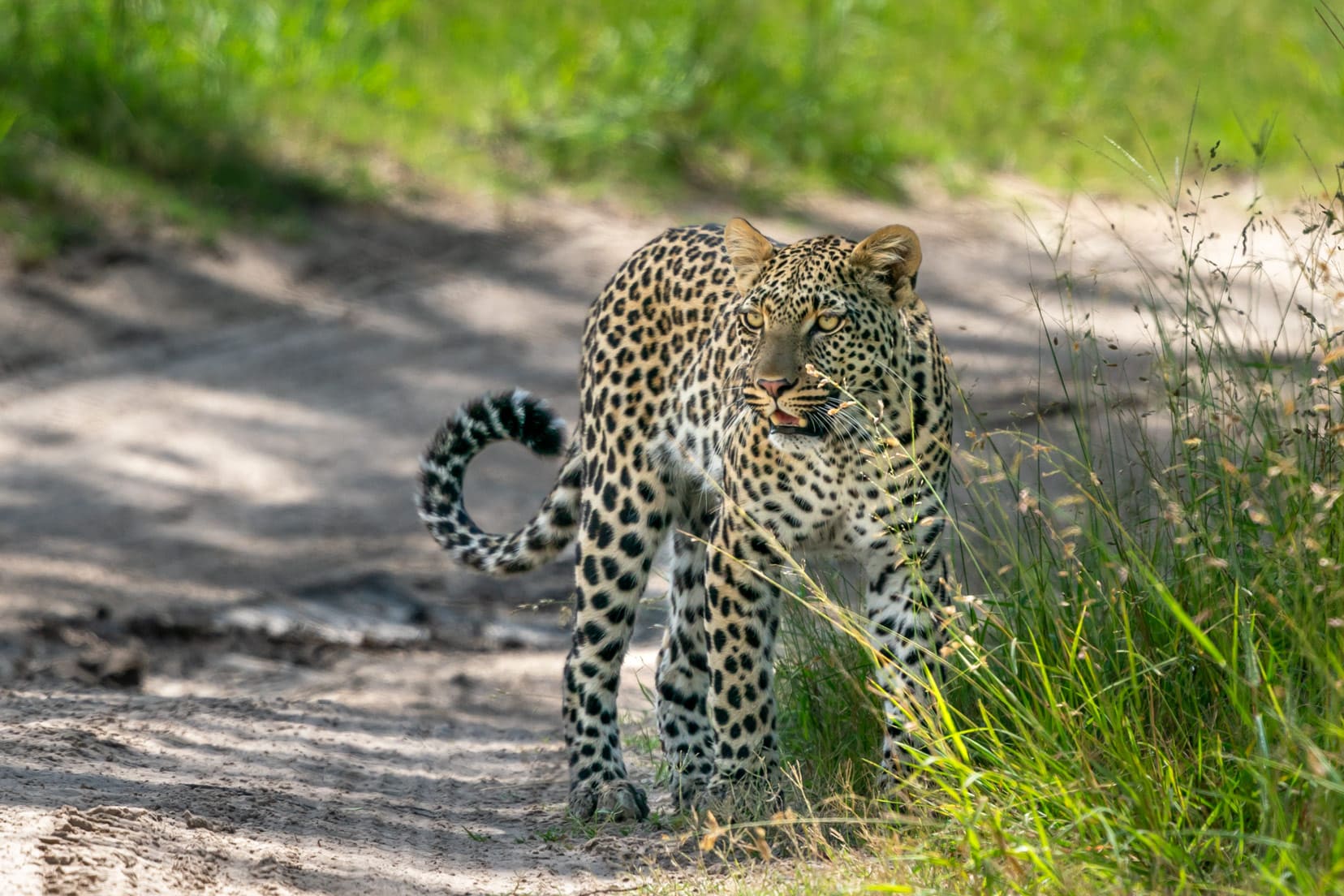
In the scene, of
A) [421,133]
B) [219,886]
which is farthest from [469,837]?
[421,133]

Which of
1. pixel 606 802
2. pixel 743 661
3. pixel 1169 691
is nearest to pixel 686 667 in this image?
pixel 606 802

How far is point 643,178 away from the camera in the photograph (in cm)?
1356

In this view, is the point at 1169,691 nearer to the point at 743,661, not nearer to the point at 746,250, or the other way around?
the point at 743,661

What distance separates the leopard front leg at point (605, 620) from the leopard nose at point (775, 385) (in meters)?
1.03

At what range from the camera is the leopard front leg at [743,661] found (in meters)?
4.93

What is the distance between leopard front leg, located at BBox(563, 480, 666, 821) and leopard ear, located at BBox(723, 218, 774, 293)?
0.87 meters

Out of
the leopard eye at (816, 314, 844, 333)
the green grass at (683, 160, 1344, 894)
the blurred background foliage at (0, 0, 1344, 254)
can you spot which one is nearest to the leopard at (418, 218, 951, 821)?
the leopard eye at (816, 314, 844, 333)

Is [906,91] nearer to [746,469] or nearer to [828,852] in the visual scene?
[746,469]

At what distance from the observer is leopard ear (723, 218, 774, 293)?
489 centimetres

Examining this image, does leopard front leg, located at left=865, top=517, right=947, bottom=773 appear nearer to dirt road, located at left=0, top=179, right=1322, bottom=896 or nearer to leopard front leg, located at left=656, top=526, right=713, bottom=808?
dirt road, located at left=0, top=179, right=1322, bottom=896

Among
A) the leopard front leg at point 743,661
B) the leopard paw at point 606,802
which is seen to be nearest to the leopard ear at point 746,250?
the leopard front leg at point 743,661

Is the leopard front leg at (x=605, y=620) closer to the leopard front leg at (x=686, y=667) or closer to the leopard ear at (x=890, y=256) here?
the leopard front leg at (x=686, y=667)

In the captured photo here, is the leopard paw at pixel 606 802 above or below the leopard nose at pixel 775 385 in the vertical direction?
below

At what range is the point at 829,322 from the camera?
4.62 m
